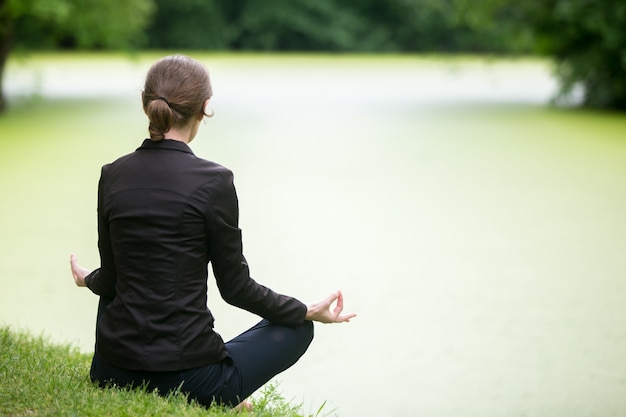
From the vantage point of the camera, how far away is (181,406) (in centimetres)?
197

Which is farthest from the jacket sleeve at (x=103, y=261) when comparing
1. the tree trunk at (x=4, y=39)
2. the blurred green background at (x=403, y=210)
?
the tree trunk at (x=4, y=39)

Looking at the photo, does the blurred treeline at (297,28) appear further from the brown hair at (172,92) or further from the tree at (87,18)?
the brown hair at (172,92)

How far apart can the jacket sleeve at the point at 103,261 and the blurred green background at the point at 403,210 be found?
2.95ft

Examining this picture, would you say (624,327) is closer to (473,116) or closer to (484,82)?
(473,116)

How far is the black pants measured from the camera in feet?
6.56

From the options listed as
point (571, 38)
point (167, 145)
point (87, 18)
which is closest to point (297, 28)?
point (571, 38)

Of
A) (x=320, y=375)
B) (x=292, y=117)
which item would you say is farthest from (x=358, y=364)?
(x=292, y=117)

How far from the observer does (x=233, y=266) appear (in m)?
2.01

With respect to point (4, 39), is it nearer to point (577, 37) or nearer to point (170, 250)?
point (577, 37)

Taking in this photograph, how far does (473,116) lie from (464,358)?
22.3ft

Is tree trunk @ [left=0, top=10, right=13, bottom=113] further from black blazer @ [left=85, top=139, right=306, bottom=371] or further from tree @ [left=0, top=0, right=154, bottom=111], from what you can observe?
black blazer @ [left=85, top=139, right=306, bottom=371]

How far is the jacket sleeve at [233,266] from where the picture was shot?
1958 mm

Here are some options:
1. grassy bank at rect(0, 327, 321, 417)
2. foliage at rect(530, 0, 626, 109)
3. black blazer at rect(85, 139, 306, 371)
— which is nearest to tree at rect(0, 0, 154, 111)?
foliage at rect(530, 0, 626, 109)

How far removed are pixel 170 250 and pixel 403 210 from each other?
3625 millimetres
